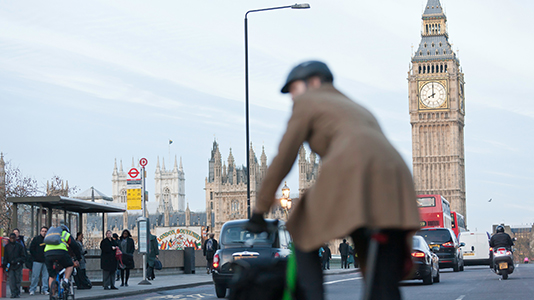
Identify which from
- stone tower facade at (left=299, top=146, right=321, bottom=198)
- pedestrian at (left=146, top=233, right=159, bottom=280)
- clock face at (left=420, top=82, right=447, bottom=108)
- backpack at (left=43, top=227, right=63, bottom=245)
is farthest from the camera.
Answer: stone tower facade at (left=299, top=146, right=321, bottom=198)

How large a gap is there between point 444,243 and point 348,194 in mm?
23071

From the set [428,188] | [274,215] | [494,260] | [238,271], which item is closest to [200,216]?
[274,215]

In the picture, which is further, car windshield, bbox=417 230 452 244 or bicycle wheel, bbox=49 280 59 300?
car windshield, bbox=417 230 452 244

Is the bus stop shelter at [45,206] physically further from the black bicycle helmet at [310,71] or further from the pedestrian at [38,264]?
the black bicycle helmet at [310,71]

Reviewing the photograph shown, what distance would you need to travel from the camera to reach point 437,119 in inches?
4262

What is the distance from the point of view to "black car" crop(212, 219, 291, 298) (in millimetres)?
14102

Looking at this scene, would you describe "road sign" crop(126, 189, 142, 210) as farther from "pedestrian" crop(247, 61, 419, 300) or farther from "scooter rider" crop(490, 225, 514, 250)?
"pedestrian" crop(247, 61, 419, 300)

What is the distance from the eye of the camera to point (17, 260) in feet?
53.0

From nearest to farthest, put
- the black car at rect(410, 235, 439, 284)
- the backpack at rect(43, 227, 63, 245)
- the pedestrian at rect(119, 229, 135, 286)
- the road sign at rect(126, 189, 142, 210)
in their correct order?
the backpack at rect(43, 227, 63, 245)
the black car at rect(410, 235, 439, 284)
the pedestrian at rect(119, 229, 135, 286)
the road sign at rect(126, 189, 142, 210)

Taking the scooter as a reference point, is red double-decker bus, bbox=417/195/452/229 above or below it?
above

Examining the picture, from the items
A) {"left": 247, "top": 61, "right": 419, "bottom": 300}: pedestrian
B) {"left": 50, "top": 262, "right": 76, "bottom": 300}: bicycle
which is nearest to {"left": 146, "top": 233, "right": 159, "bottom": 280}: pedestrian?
{"left": 50, "top": 262, "right": 76, "bottom": 300}: bicycle

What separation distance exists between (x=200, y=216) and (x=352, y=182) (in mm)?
144077

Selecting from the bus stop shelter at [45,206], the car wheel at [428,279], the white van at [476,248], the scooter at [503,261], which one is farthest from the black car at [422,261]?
the white van at [476,248]


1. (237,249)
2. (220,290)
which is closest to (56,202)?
(220,290)
